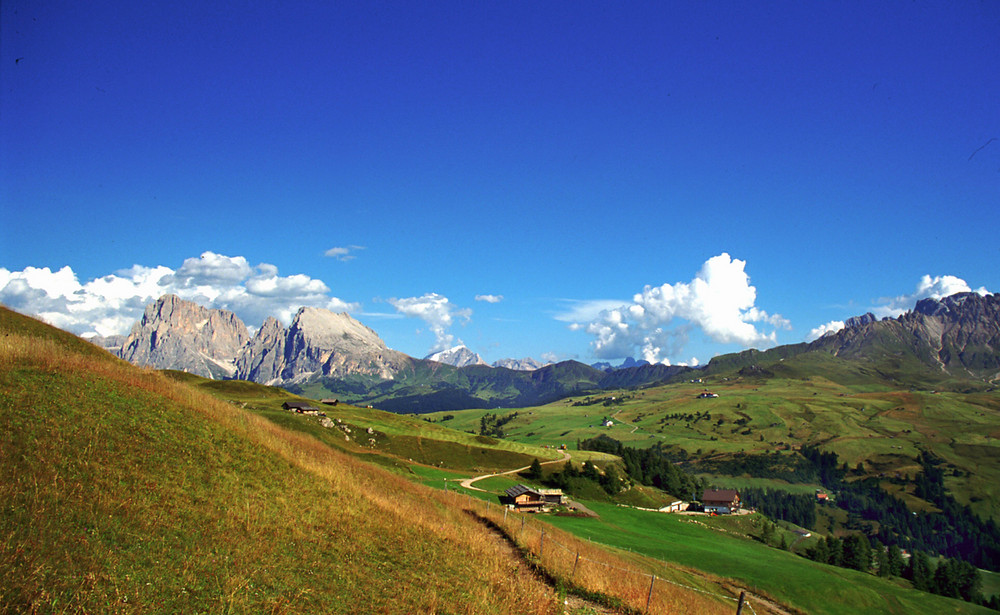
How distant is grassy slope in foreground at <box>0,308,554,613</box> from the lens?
12977 millimetres

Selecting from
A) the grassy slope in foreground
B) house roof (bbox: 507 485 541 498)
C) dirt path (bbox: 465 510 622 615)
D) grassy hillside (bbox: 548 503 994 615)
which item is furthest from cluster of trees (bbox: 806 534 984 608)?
the grassy slope in foreground

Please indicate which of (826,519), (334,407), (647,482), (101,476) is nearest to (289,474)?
(101,476)

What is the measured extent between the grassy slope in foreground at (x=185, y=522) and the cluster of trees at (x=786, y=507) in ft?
601

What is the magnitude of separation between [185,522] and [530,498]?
72.8m

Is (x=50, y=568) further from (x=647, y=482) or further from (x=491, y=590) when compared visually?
(x=647, y=482)

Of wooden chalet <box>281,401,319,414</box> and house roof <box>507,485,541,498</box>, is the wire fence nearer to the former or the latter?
house roof <box>507,485,541,498</box>

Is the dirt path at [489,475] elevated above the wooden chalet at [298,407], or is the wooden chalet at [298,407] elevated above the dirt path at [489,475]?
the wooden chalet at [298,407]

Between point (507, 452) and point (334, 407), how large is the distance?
49379mm

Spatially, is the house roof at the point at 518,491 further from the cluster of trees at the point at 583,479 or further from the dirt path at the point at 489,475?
the cluster of trees at the point at 583,479

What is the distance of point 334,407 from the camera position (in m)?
138

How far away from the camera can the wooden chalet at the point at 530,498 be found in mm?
81500

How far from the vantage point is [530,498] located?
274 feet

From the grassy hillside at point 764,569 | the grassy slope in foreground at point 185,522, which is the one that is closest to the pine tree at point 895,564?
the grassy hillside at point 764,569

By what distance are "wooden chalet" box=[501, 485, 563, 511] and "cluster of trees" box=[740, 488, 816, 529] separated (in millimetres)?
117053
